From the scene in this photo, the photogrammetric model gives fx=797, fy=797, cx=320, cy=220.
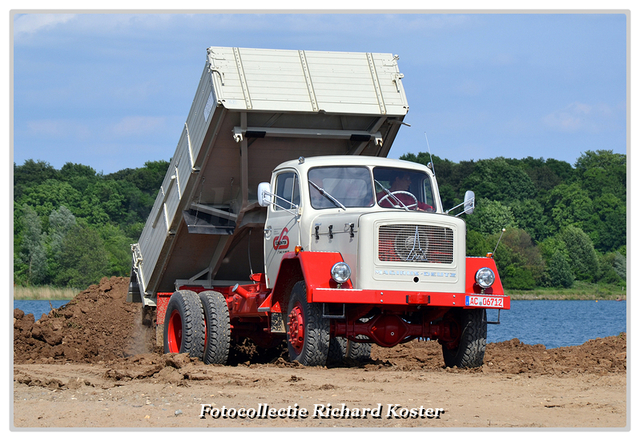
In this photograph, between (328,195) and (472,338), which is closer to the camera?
(472,338)

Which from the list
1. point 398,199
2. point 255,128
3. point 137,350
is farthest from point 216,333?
point 137,350

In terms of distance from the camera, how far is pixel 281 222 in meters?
10.0

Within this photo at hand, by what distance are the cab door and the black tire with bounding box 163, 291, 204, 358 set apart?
46.6 inches

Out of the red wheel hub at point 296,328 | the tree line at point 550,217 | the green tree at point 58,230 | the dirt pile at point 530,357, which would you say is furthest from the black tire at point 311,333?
the green tree at point 58,230

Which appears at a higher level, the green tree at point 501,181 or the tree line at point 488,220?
the green tree at point 501,181

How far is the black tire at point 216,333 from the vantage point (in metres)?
10.3

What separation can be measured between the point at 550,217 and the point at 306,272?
51.5 m

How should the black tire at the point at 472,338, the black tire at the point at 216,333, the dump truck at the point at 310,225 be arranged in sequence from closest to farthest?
the dump truck at the point at 310,225
the black tire at the point at 472,338
the black tire at the point at 216,333

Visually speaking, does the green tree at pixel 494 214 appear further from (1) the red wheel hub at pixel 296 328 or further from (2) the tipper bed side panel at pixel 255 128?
(1) the red wheel hub at pixel 296 328

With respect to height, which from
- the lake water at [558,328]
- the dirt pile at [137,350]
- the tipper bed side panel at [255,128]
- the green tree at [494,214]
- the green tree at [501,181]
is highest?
the green tree at [501,181]

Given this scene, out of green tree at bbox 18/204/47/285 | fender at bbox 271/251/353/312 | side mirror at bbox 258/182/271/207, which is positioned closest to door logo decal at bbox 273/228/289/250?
fender at bbox 271/251/353/312

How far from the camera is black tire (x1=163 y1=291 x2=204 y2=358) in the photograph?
34.3ft

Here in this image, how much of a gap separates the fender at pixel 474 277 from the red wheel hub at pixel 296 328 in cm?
192

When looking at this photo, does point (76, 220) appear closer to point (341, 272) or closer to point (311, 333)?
point (311, 333)
